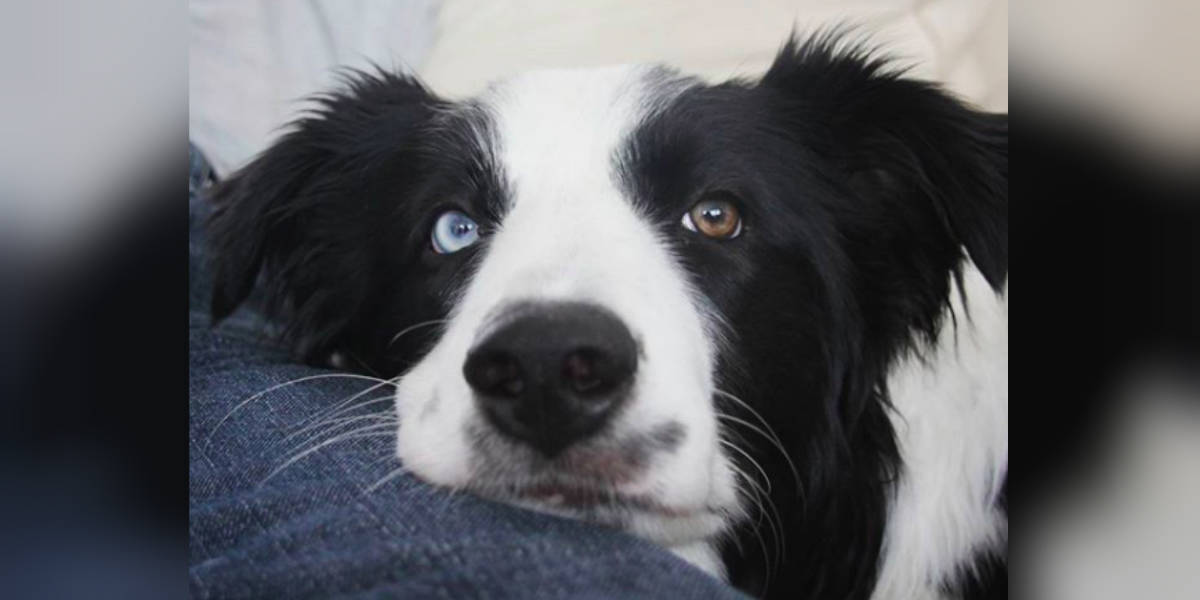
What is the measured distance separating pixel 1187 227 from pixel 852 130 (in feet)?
1.56

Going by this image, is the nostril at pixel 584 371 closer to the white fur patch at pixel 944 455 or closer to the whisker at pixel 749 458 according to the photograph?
the whisker at pixel 749 458

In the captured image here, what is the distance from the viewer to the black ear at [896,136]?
96 centimetres

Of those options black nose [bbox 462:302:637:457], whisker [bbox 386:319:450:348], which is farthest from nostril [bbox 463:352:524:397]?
whisker [bbox 386:319:450:348]

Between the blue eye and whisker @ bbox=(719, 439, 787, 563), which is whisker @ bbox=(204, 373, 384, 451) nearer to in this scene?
the blue eye

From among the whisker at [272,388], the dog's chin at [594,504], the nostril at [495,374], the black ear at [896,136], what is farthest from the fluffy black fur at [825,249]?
the whisker at [272,388]

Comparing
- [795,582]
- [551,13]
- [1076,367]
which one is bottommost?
[795,582]

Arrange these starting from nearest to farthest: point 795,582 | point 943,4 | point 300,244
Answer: point 943,4, point 795,582, point 300,244

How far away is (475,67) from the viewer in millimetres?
1083

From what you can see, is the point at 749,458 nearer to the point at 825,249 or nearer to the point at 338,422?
the point at 825,249

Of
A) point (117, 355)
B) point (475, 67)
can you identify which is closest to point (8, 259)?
point (117, 355)

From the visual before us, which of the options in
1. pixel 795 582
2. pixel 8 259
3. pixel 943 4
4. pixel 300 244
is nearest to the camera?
pixel 8 259

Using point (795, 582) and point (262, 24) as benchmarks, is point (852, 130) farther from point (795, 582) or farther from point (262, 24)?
point (262, 24)

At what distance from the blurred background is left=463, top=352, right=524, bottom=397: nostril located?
0.21 m

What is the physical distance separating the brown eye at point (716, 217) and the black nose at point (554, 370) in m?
0.23
